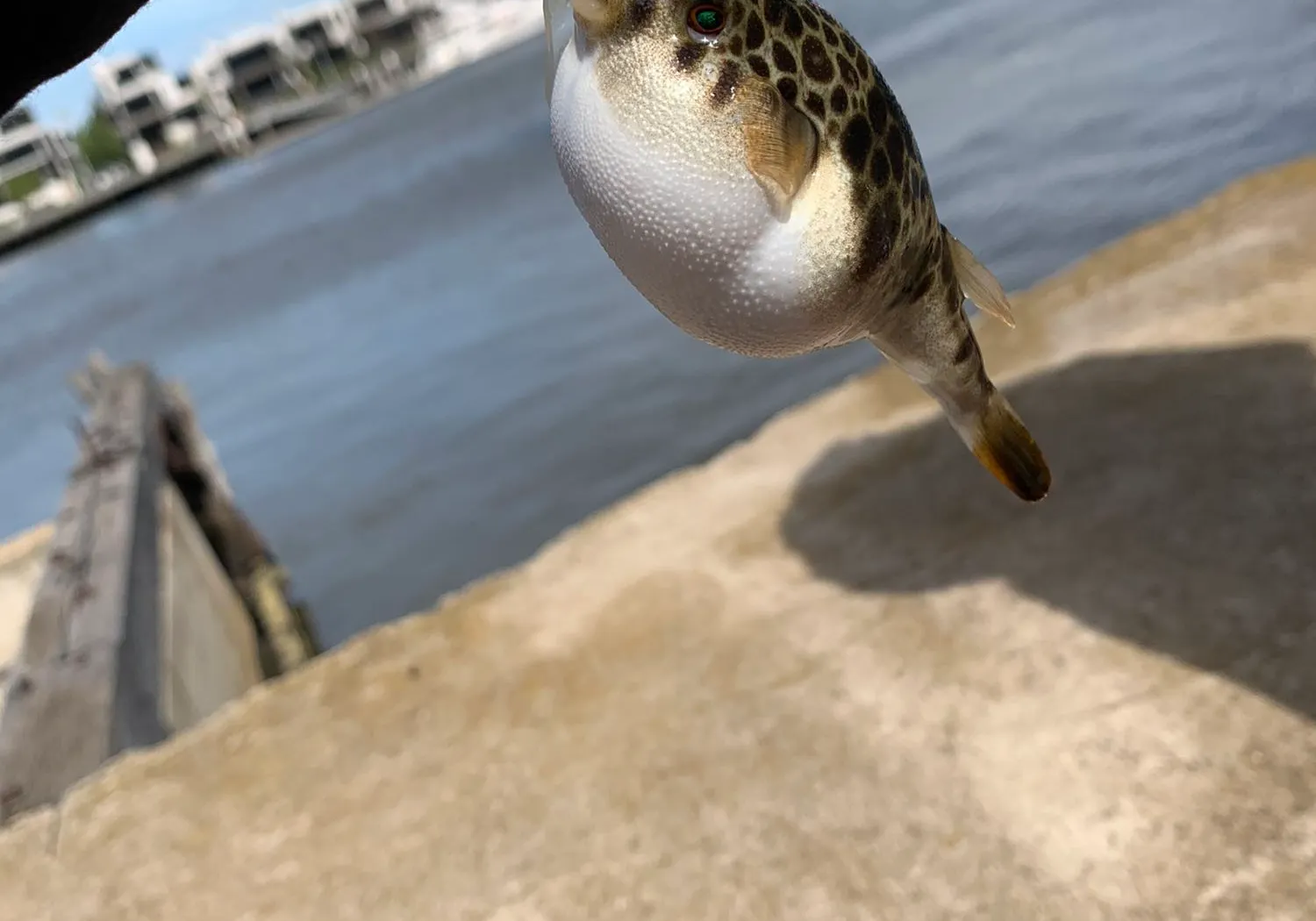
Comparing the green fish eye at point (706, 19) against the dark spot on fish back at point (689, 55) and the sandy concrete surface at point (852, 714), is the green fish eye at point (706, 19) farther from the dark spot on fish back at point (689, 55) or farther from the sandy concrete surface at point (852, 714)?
the sandy concrete surface at point (852, 714)

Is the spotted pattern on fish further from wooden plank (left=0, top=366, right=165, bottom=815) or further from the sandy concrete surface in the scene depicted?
wooden plank (left=0, top=366, right=165, bottom=815)

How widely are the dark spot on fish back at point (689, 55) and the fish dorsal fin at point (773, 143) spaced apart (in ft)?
0.18

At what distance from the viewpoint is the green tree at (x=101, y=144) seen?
71938 millimetres

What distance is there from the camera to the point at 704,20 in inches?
48.3

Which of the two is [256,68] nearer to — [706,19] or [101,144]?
[101,144]

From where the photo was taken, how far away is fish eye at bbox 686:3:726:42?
1217mm

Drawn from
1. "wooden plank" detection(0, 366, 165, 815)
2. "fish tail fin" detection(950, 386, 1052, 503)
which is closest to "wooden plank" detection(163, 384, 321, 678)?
"wooden plank" detection(0, 366, 165, 815)

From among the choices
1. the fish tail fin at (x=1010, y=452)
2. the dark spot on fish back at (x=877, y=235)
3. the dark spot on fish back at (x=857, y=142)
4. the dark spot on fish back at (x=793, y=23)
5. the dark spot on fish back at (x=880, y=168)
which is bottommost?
the fish tail fin at (x=1010, y=452)

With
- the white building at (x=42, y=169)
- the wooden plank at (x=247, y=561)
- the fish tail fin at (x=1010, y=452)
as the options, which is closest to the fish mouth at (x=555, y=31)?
the fish tail fin at (x=1010, y=452)

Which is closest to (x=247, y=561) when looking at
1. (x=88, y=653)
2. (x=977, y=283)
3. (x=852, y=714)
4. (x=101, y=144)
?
(x=88, y=653)

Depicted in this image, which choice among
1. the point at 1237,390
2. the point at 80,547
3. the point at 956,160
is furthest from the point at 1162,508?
the point at 956,160

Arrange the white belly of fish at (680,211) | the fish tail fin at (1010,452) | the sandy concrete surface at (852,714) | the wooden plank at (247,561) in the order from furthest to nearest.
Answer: the wooden plank at (247,561), the sandy concrete surface at (852,714), the fish tail fin at (1010,452), the white belly of fish at (680,211)

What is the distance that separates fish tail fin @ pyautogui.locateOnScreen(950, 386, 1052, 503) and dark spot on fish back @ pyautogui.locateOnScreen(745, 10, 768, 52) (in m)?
0.53

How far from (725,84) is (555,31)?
0.70 feet
